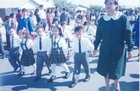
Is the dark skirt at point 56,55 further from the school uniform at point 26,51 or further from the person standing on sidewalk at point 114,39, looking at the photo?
the person standing on sidewalk at point 114,39

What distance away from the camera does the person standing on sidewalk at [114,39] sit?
3.81m

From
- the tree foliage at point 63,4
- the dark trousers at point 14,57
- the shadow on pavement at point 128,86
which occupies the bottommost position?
the shadow on pavement at point 128,86

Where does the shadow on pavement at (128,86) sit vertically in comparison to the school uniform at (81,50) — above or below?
below

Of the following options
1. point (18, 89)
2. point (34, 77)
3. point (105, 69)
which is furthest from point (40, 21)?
point (105, 69)

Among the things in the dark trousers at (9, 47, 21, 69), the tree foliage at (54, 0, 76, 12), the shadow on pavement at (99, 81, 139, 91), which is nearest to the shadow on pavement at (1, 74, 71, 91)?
the dark trousers at (9, 47, 21, 69)

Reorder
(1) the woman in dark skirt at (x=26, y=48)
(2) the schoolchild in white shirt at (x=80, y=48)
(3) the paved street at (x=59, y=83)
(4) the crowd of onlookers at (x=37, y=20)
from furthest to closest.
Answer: (4) the crowd of onlookers at (x=37, y=20) < (1) the woman in dark skirt at (x=26, y=48) < (2) the schoolchild in white shirt at (x=80, y=48) < (3) the paved street at (x=59, y=83)

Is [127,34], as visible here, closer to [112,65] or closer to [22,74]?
[112,65]

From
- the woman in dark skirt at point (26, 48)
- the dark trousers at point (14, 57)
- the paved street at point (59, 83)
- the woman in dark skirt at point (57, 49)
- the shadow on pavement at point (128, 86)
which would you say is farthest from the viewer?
the dark trousers at point (14, 57)

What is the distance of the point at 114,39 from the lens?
3861 millimetres

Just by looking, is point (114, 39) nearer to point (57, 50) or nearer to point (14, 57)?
point (57, 50)

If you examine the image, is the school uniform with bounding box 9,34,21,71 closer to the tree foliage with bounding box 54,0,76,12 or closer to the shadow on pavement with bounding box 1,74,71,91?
the shadow on pavement with bounding box 1,74,71,91

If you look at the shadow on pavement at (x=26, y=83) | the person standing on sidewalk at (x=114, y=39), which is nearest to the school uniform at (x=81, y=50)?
the shadow on pavement at (x=26, y=83)

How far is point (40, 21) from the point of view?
460 inches

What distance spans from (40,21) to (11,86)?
6.84 meters
